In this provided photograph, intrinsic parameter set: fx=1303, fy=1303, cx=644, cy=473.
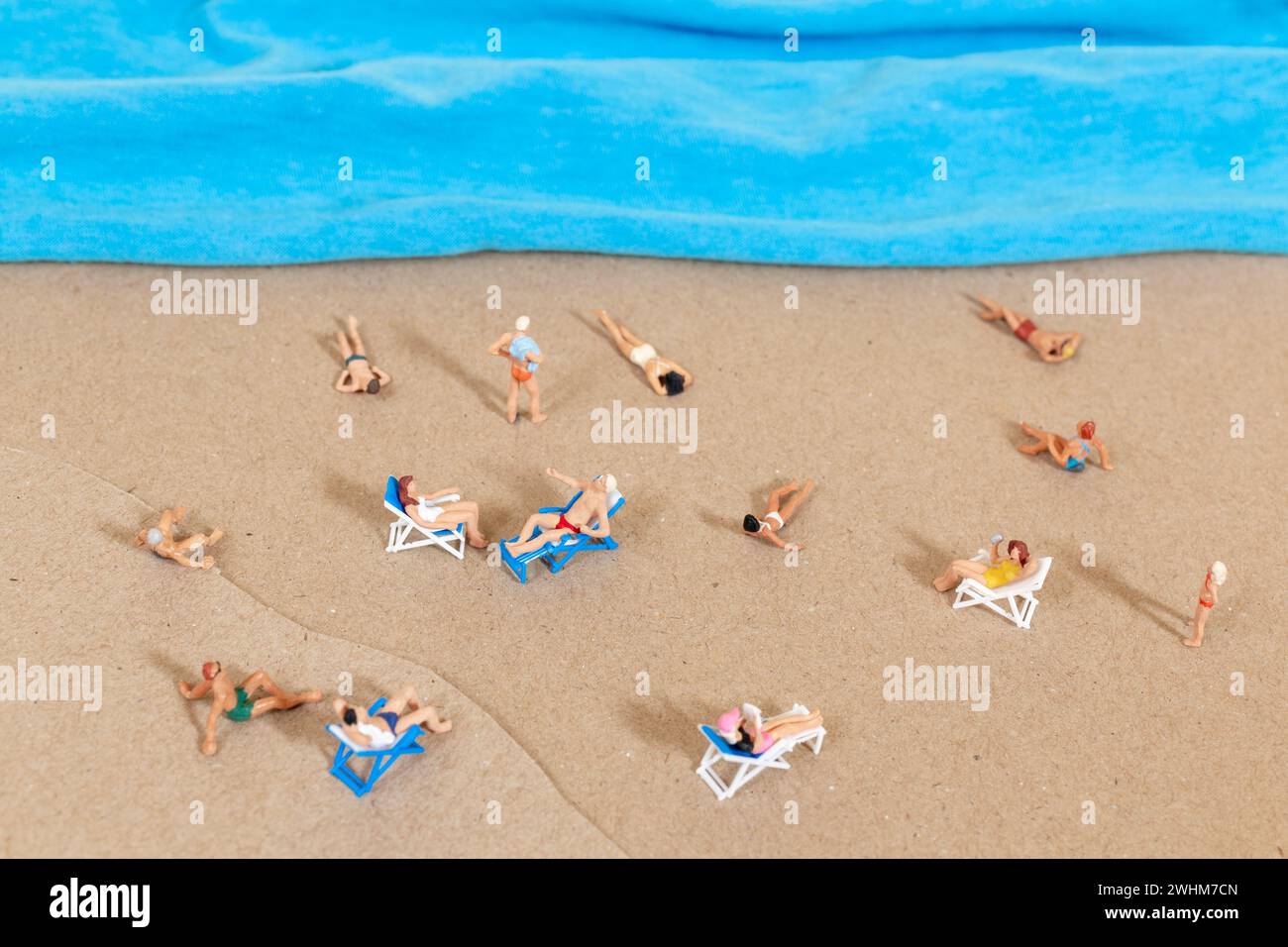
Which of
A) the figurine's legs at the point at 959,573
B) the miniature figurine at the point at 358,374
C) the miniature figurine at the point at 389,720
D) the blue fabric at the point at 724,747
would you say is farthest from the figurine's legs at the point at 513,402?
the figurine's legs at the point at 959,573

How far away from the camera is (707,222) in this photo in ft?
29.3

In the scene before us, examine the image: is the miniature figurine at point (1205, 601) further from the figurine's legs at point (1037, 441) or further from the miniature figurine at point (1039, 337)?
the miniature figurine at point (1039, 337)

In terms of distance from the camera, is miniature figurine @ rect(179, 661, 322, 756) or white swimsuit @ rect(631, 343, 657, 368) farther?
white swimsuit @ rect(631, 343, 657, 368)

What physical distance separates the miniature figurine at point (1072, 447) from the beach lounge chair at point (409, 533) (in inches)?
137

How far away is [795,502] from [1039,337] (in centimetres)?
225

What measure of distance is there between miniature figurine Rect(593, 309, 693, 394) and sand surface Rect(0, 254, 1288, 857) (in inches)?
4.4

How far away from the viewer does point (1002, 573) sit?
7.08 meters

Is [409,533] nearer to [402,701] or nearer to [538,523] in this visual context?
[538,523]

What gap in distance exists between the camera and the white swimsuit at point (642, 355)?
8375mm

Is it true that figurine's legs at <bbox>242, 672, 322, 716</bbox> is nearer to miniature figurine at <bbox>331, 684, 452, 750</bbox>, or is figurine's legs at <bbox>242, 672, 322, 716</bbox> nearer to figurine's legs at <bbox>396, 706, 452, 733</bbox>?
miniature figurine at <bbox>331, 684, 452, 750</bbox>

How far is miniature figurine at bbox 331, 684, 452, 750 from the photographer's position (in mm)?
6129

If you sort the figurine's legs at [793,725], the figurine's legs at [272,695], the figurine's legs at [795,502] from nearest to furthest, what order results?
1. the figurine's legs at [793,725]
2. the figurine's legs at [272,695]
3. the figurine's legs at [795,502]

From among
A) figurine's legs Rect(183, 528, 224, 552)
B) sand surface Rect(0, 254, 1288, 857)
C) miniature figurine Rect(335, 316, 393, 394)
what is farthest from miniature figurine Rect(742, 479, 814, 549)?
figurine's legs Rect(183, 528, 224, 552)

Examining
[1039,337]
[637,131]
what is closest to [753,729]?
[1039,337]
